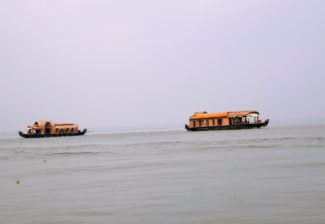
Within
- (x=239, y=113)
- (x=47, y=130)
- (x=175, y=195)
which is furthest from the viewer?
(x=47, y=130)

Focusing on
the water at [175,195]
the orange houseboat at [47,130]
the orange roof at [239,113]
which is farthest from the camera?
the orange houseboat at [47,130]

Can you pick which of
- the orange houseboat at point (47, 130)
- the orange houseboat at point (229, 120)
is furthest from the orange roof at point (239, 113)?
the orange houseboat at point (47, 130)

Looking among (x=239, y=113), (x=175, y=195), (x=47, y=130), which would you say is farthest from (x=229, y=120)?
(x=175, y=195)

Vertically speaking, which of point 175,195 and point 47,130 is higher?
point 175,195

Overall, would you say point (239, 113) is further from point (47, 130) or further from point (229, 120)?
point (47, 130)

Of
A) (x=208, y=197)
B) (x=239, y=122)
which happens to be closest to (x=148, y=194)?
(x=208, y=197)

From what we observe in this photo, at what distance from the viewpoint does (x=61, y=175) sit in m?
25.7

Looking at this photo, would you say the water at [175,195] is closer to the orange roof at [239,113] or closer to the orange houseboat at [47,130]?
the orange roof at [239,113]

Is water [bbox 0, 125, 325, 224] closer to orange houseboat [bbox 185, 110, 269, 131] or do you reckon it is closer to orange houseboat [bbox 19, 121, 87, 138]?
orange houseboat [bbox 185, 110, 269, 131]

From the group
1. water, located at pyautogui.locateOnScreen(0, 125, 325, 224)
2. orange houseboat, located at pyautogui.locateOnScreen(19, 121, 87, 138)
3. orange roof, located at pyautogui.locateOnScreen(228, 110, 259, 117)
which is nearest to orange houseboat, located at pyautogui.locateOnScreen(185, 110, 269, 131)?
orange roof, located at pyautogui.locateOnScreen(228, 110, 259, 117)

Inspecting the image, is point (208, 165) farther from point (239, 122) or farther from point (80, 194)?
point (239, 122)

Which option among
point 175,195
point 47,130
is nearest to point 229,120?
point 47,130

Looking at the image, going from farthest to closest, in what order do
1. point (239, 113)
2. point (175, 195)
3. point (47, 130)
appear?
point (47, 130) → point (239, 113) → point (175, 195)

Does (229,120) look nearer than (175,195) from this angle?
No
